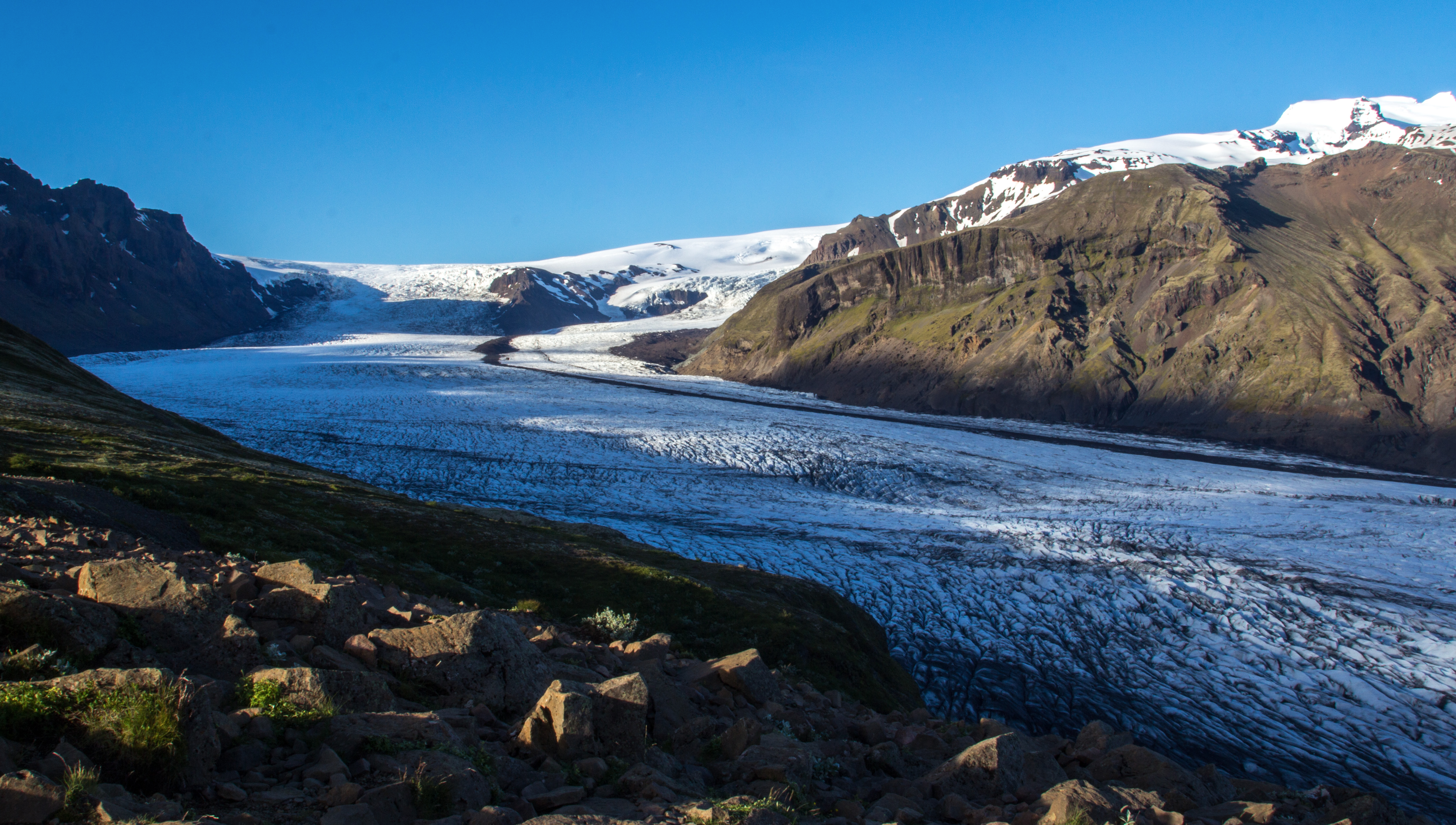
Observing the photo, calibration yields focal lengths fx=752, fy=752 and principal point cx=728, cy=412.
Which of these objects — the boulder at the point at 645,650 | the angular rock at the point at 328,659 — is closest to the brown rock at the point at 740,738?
the boulder at the point at 645,650

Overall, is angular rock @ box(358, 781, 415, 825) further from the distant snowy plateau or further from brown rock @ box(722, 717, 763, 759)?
the distant snowy plateau

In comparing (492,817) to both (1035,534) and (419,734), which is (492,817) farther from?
(1035,534)

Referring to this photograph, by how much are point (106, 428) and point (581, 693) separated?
24322 millimetres

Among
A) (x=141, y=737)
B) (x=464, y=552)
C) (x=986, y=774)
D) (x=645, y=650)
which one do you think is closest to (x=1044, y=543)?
(x=464, y=552)

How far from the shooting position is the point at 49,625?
5.46m

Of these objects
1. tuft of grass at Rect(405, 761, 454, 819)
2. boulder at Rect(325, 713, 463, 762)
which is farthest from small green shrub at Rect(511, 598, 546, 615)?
tuft of grass at Rect(405, 761, 454, 819)

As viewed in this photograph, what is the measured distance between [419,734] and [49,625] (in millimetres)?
2766

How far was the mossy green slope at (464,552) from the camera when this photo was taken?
14.3 metres

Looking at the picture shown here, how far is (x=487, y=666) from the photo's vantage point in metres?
7.20

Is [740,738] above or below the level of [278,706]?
below

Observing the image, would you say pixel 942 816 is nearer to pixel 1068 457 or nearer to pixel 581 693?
pixel 581 693

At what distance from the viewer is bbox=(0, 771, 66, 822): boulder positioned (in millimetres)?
3619

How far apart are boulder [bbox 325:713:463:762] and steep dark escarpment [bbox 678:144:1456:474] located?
6407 centimetres

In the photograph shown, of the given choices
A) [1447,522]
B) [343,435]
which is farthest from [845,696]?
[343,435]
